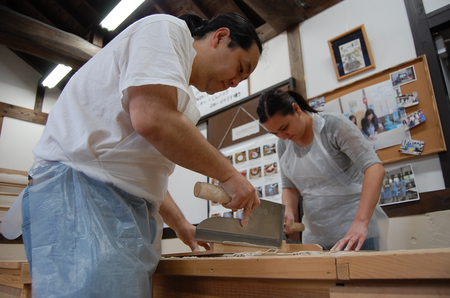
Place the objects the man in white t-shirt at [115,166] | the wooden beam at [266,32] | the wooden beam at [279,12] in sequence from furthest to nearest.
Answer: the wooden beam at [266,32]
the wooden beam at [279,12]
the man in white t-shirt at [115,166]

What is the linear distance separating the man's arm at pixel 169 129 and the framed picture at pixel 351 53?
75.3 inches

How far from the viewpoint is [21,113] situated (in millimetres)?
5004

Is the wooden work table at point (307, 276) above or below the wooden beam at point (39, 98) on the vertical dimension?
below

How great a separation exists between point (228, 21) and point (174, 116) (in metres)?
0.49

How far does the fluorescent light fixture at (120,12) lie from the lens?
3418 millimetres

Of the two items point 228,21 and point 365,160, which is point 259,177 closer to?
point 365,160

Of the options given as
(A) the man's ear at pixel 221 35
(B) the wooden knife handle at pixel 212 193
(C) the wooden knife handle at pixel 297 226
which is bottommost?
(C) the wooden knife handle at pixel 297 226

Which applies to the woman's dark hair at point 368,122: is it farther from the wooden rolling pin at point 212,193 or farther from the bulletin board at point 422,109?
the wooden rolling pin at point 212,193

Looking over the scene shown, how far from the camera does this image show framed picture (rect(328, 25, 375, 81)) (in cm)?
236

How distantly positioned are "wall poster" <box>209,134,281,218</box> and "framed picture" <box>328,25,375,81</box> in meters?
0.73

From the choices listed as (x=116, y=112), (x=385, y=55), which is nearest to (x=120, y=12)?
(x=385, y=55)

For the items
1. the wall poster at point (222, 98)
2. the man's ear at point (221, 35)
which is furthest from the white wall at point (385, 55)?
the man's ear at point (221, 35)

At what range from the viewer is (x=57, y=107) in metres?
0.93

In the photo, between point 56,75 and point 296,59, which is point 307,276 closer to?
point 296,59
